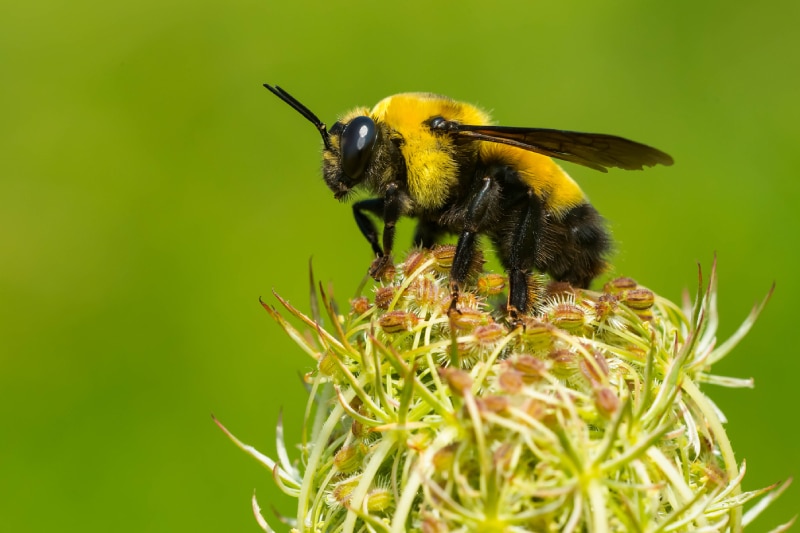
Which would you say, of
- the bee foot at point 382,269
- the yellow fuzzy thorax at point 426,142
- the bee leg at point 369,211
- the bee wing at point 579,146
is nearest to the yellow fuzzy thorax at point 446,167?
the yellow fuzzy thorax at point 426,142

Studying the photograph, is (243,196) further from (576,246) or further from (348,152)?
(576,246)

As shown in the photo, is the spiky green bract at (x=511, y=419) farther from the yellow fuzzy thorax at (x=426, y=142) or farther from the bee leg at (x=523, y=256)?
the yellow fuzzy thorax at (x=426, y=142)

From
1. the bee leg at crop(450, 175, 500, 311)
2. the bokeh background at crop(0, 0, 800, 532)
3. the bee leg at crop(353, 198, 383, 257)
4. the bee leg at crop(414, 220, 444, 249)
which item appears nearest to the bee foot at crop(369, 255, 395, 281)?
the bee leg at crop(450, 175, 500, 311)

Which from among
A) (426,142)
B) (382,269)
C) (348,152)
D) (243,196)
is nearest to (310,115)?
(348,152)

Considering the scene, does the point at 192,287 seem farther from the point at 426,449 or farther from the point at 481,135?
the point at 426,449

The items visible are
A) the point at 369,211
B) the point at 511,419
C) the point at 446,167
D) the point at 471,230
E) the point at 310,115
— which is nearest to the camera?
the point at 511,419

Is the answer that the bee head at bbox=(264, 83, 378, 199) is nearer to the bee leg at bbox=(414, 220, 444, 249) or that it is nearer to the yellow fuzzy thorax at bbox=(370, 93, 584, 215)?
the yellow fuzzy thorax at bbox=(370, 93, 584, 215)

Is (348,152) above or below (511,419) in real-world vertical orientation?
above

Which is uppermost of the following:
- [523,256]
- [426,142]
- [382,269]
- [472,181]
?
[426,142]
